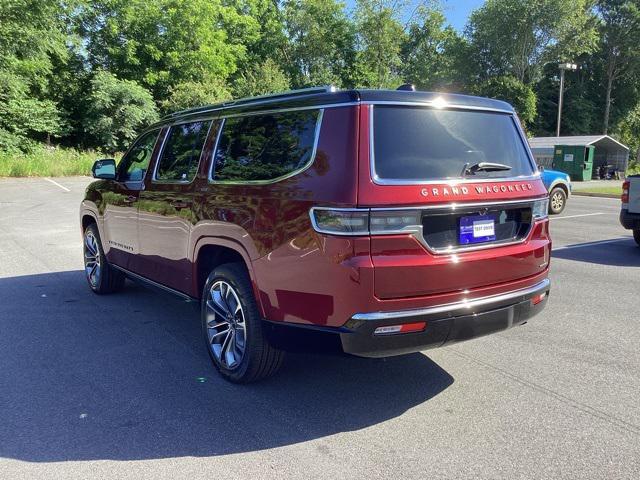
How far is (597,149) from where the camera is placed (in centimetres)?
3759

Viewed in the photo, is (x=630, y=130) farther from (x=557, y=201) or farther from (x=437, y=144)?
(x=437, y=144)

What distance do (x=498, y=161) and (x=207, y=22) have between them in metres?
43.6

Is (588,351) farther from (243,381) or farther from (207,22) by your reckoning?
(207,22)

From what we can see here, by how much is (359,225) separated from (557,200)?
1361 centimetres

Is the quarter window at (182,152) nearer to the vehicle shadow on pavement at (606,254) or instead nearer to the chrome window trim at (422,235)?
the chrome window trim at (422,235)

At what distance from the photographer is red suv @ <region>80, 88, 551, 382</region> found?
3035mm

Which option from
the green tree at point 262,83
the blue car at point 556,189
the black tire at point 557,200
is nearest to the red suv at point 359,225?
the blue car at point 556,189

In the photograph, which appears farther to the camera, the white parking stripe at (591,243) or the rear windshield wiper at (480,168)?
the white parking stripe at (591,243)

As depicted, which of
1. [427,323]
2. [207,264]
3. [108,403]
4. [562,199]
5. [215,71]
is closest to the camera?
[427,323]

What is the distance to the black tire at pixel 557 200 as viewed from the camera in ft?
48.8

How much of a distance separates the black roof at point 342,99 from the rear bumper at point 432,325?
1248 mm

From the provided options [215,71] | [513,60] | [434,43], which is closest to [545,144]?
[513,60]

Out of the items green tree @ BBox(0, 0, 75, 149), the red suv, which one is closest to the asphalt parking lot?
the red suv

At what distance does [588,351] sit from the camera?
4.55 m
